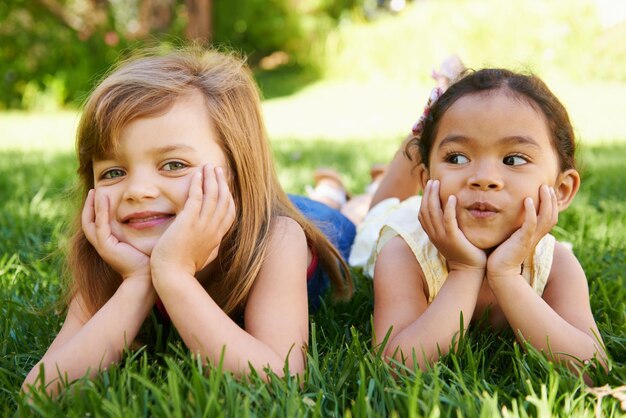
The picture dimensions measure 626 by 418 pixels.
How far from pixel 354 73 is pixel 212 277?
14658 millimetres

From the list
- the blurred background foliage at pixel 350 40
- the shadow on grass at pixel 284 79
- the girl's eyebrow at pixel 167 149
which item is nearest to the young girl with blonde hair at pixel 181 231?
the girl's eyebrow at pixel 167 149

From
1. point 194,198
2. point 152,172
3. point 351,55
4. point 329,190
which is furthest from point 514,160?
point 351,55

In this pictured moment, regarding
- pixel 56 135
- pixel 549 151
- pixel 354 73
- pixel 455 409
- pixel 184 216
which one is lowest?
pixel 455 409

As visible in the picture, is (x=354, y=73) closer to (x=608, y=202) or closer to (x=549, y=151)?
(x=608, y=202)

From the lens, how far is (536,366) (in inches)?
70.3

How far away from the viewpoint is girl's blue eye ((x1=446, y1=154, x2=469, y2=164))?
2.01 metres

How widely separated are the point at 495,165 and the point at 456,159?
0.42 ft

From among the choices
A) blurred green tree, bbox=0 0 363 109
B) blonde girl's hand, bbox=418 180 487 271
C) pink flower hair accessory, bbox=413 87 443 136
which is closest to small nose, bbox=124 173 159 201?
blonde girl's hand, bbox=418 180 487 271

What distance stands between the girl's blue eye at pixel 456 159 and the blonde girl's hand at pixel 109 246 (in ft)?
3.11

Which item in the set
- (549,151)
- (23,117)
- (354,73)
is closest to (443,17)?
(354,73)

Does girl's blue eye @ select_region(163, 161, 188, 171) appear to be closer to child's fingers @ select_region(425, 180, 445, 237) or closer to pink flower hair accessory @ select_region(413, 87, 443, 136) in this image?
child's fingers @ select_region(425, 180, 445, 237)

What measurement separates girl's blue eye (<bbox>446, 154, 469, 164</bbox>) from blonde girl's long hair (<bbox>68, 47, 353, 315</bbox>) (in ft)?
1.74

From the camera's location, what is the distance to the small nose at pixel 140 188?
6.01 feet

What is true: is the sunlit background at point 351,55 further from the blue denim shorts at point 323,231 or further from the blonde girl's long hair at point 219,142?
the blonde girl's long hair at point 219,142
